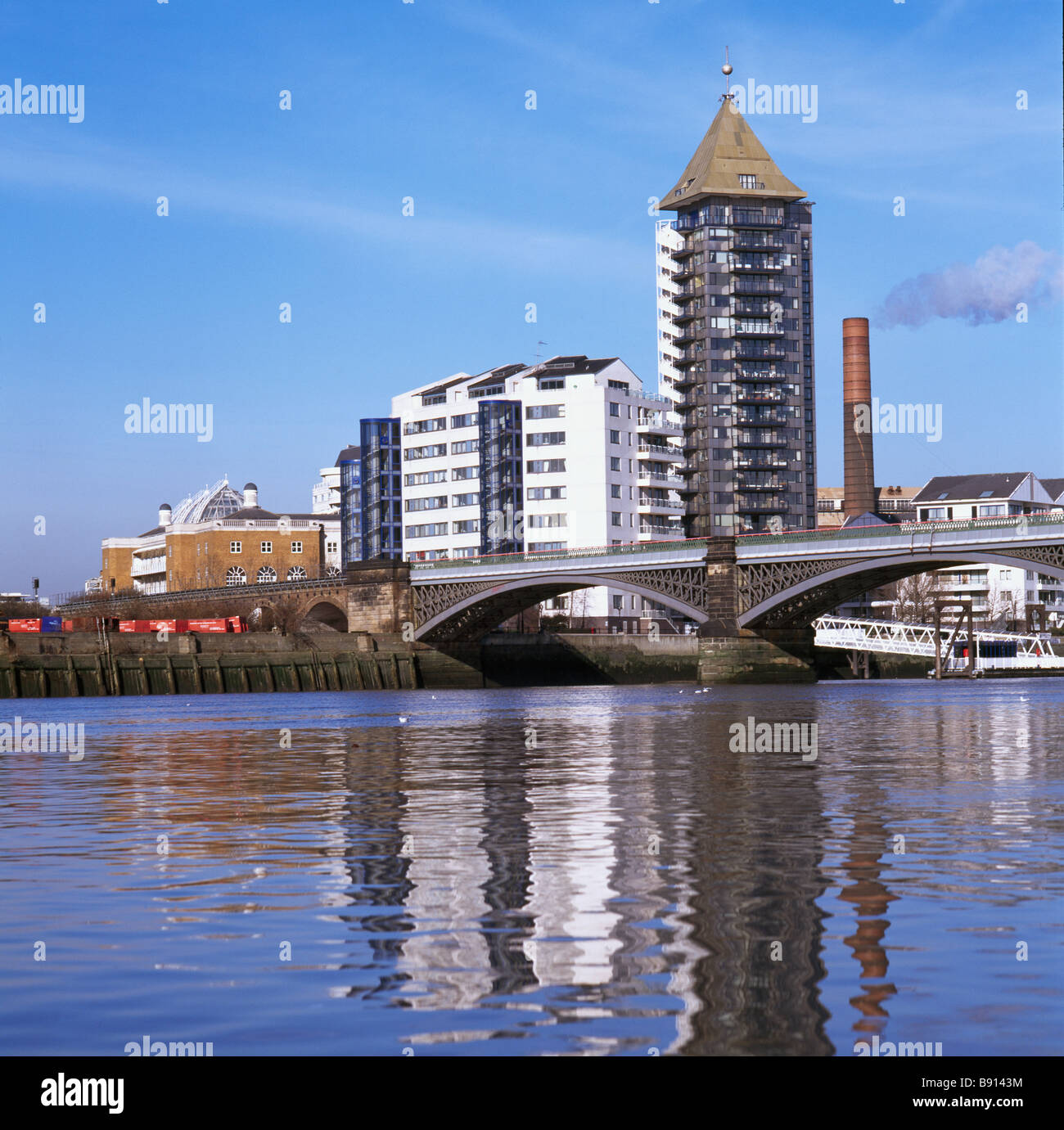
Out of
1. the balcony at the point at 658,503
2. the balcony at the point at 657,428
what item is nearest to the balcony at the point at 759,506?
the balcony at the point at 658,503

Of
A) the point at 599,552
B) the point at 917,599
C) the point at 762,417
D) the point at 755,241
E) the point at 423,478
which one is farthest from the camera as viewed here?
the point at 917,599

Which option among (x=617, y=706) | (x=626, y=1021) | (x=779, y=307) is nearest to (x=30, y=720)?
(x=617, y=706)

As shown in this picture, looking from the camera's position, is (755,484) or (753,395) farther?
(755,484)

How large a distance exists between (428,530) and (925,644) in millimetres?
57585

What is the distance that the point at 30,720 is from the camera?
216 ft

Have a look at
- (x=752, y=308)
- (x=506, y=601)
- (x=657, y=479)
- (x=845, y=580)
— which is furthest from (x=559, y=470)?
(x=845, y=580)

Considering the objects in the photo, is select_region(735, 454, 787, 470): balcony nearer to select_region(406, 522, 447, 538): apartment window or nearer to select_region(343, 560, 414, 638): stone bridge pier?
select_region(406, 522, 447, 538): apartment window

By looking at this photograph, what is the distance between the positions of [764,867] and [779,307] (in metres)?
150

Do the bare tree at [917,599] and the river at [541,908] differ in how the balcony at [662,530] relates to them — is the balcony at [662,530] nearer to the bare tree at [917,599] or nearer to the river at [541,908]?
the bare tree at [917,599]

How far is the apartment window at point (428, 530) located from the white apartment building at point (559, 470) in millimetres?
165

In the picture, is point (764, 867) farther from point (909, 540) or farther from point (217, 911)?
point (909, 540)

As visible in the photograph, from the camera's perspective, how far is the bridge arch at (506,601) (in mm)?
110062

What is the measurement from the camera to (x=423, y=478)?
16775cm

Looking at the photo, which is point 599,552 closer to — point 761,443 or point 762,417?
point 761,443
